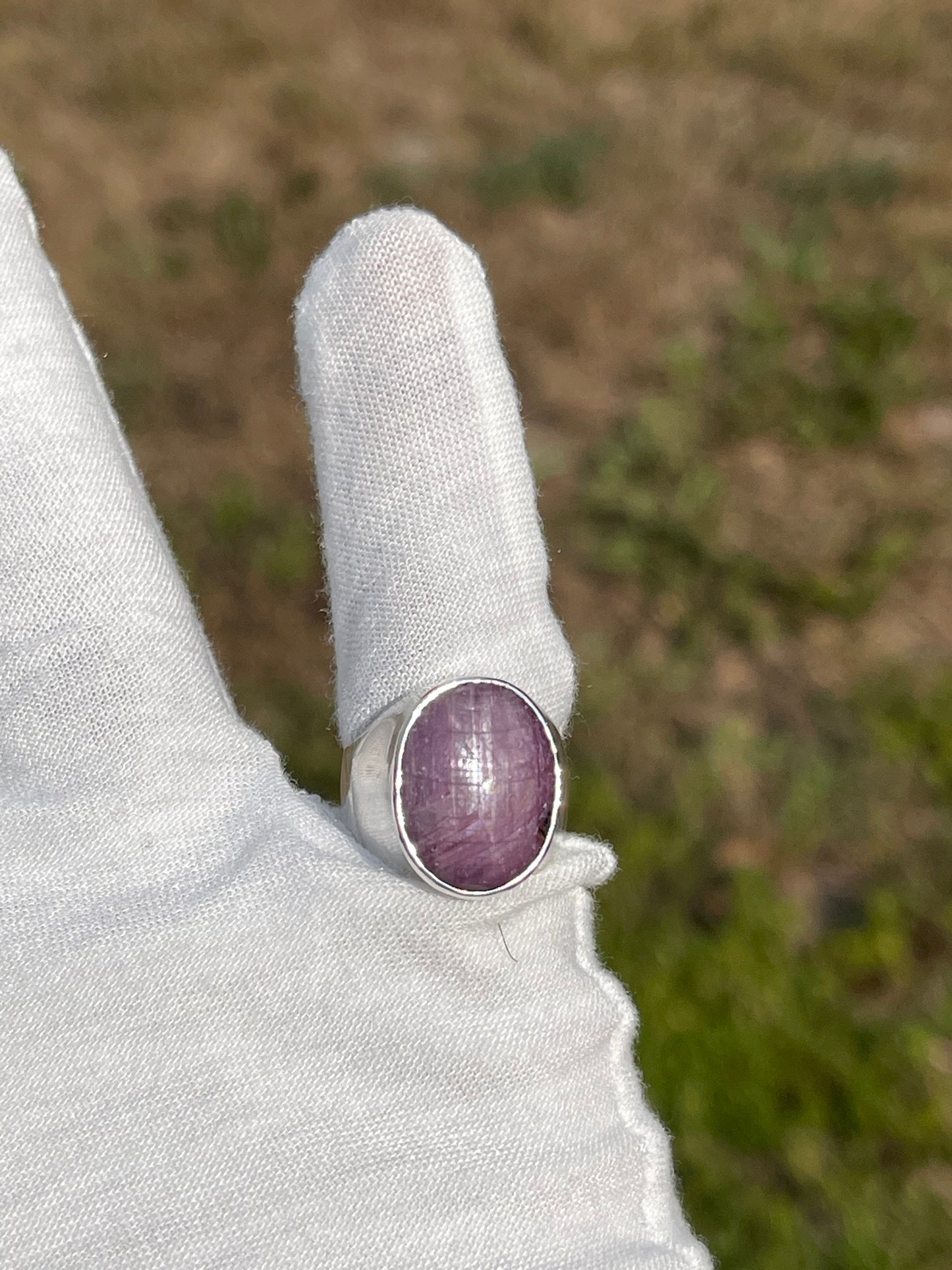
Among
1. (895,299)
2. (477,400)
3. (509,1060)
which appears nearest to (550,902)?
(509,1060)

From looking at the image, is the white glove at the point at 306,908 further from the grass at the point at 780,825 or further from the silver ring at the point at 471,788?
the grass at the point at 780,825

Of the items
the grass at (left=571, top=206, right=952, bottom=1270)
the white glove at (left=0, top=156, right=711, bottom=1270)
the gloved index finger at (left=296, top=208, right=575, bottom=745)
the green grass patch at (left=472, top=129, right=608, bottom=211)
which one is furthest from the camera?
the green grass patch at (left=472, top=129, right=608, bottom=211)

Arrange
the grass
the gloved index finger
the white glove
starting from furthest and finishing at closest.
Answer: the grass
the gloved index finger
the white glove

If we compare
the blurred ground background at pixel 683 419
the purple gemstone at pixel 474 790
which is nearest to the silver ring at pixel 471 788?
the purple gemstone at pixel 474 790

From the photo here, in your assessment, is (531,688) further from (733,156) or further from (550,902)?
(733,156)

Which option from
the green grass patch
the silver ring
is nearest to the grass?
the green grass patch

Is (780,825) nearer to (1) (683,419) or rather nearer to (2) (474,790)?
(1) (683,419)

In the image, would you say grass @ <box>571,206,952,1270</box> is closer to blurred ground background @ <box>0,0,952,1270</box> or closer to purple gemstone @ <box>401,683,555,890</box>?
blurred ground background @ <box>0,0,952,1270</box>
